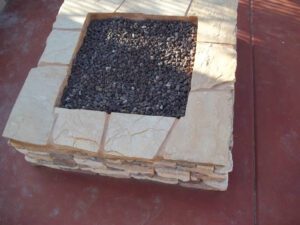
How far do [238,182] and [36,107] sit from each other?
1514 mm

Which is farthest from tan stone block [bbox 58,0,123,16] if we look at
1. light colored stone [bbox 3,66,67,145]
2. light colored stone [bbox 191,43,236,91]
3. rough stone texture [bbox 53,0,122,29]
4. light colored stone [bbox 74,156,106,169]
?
light colored stone [bbox 74,156,106,169]

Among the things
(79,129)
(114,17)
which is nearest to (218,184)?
(79,129)

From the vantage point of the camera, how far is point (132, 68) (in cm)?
283

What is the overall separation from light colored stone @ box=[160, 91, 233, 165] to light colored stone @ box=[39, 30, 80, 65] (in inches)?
40.0

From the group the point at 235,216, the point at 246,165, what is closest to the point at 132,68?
the point at 246,165

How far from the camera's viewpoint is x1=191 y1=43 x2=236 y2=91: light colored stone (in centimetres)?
253

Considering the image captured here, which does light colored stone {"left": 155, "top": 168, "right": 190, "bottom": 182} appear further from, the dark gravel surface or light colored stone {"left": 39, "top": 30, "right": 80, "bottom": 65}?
light colored stone {"left": 39, "top": 30, "right": 80, "bottom": 65}

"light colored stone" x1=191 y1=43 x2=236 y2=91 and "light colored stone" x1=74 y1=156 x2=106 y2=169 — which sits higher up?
"light colored stone" x1=191 y1=43 x2=236 y2=91

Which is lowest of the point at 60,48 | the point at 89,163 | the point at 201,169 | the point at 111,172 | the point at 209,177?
the point at 111,172

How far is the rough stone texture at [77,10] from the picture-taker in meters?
3.03

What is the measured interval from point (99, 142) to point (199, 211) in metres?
0.85

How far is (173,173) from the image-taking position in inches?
99.5

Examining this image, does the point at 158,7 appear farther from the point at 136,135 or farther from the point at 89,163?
the point at 89,163

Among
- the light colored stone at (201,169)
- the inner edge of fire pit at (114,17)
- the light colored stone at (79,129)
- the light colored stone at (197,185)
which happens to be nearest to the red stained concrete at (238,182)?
the light colored stone at (197,185)
